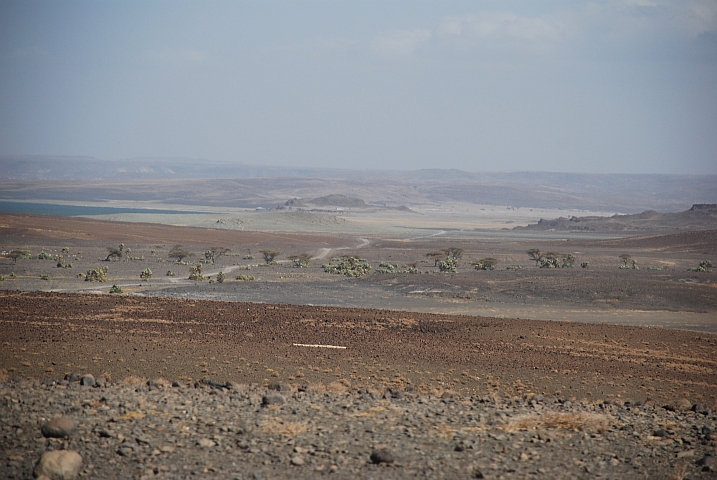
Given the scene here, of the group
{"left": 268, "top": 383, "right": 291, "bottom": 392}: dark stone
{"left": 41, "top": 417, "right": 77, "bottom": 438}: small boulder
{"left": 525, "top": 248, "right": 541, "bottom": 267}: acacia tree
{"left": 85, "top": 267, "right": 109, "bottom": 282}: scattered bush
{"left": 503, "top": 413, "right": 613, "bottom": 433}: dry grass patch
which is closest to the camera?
{"left": 41, "top": 417, "right": 77, "bottom": 438}: small boulder

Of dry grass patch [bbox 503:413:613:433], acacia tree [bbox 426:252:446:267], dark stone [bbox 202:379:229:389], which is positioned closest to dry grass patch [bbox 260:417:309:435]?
dark stone [bbox 202:379:229:389]

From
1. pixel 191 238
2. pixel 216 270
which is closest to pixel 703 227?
pixel 191 238

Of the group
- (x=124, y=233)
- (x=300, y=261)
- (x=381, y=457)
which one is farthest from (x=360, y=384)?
(x=124, y=233)

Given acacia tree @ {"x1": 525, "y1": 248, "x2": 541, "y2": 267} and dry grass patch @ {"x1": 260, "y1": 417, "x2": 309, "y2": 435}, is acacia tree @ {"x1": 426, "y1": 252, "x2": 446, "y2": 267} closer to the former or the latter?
acacia tree @ {"x1": 525, "y1": 248, "x2": 541, "y2": 267}

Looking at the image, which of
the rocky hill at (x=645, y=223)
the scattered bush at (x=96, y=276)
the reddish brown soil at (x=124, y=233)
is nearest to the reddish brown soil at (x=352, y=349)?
the scattered bush at (x=96, y=276)

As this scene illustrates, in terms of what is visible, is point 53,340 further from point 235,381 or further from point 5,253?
point 5,253

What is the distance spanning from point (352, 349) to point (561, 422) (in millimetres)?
6471

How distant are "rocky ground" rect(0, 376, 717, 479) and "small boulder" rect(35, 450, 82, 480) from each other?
14 centimetres

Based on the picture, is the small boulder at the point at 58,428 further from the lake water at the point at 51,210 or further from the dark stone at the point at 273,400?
the lake water at the point at 51,210

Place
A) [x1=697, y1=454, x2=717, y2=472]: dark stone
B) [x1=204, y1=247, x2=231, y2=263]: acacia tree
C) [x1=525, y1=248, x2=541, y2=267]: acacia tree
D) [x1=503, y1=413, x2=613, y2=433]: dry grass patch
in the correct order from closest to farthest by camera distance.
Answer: [x1=697, y1=454, x2=717, y2=472]: dark stone
[x1=503, y1=413, x2=613, y2=433]: dry grass patch
[x1=204, y1=247, x2=231, y2=263]: acacia tree
[x1=525, y1=248, x2=541, y2=267]: acacia tree

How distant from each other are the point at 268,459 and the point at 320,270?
34174 mm

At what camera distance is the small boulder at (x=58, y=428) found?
7.96 m

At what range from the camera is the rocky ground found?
777 cm

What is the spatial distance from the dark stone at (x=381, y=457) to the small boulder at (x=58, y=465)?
126 inches
